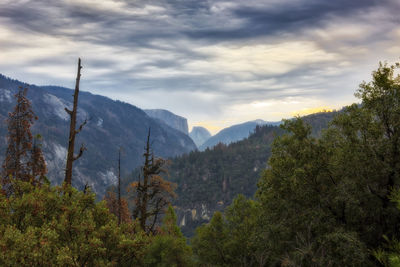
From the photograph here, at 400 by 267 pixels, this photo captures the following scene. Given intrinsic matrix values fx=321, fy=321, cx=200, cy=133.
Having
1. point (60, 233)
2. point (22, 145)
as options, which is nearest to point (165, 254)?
point (60, 233)

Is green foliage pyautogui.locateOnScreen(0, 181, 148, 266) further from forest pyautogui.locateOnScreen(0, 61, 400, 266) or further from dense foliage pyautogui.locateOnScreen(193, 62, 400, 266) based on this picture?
dense foliage pyautogui.locateOnScreen(193, 62, 400, 266)

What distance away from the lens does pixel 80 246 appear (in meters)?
12.8

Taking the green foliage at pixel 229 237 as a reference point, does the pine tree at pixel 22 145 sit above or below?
above

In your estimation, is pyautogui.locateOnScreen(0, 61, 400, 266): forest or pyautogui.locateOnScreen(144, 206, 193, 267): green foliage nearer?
pyautogui.locateOnScreen(0, 61, 400, 266): forest

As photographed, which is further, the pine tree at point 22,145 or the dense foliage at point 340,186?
the pine tree at point 22,145

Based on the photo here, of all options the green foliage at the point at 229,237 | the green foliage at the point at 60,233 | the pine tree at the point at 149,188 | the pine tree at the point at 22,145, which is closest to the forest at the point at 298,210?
the green foliage at the point at 60,233

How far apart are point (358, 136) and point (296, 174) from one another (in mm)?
4868

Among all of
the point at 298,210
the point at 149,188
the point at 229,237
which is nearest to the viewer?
the point at 298,210

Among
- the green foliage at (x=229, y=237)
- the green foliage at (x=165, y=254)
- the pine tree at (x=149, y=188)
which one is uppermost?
the pine tree at (x=149, y=188)

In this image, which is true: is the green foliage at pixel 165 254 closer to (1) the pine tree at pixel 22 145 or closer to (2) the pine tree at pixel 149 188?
(2) the pine tree at pixel 149 188

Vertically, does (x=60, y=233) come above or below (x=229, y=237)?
above

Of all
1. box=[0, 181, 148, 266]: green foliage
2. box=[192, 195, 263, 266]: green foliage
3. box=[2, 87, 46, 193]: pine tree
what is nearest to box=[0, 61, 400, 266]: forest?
box=[0, 181, 148, 266]: green foliage

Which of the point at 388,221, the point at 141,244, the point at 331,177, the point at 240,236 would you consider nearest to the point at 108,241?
the point at 141,244

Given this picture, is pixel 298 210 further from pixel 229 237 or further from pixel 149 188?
pixel 229 237
